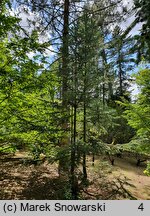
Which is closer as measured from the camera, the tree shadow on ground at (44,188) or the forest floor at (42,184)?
the tree shadow on ground at (44,188)

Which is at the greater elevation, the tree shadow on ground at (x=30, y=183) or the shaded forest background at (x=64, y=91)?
the shaded forest background at (x=64, y=91)

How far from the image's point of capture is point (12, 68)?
6.36 metres

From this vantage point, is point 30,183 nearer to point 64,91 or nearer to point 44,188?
point 44,188

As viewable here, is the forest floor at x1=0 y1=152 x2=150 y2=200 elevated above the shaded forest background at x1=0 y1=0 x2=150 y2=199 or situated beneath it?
situated beneath

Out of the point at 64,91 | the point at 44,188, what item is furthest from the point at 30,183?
the point at 64,91

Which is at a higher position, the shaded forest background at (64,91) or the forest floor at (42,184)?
the shaded forest background at (64,91)

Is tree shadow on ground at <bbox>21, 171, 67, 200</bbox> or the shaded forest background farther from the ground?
the shaded forest background

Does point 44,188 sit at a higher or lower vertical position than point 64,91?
lower

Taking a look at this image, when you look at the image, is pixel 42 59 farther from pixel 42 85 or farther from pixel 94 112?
pixel 94 112

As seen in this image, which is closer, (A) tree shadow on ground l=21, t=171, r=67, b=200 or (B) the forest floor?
(A) tree shadow on ground l=21, t=171, r=67, b=200

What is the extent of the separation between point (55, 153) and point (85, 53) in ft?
9.81

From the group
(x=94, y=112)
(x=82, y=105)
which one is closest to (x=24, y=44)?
(x=82, y=105)

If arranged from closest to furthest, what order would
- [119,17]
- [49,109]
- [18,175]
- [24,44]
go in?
[24,44]
[49,109]
[18,175]
[119,17]

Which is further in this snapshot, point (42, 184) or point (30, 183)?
point (30, 183)
